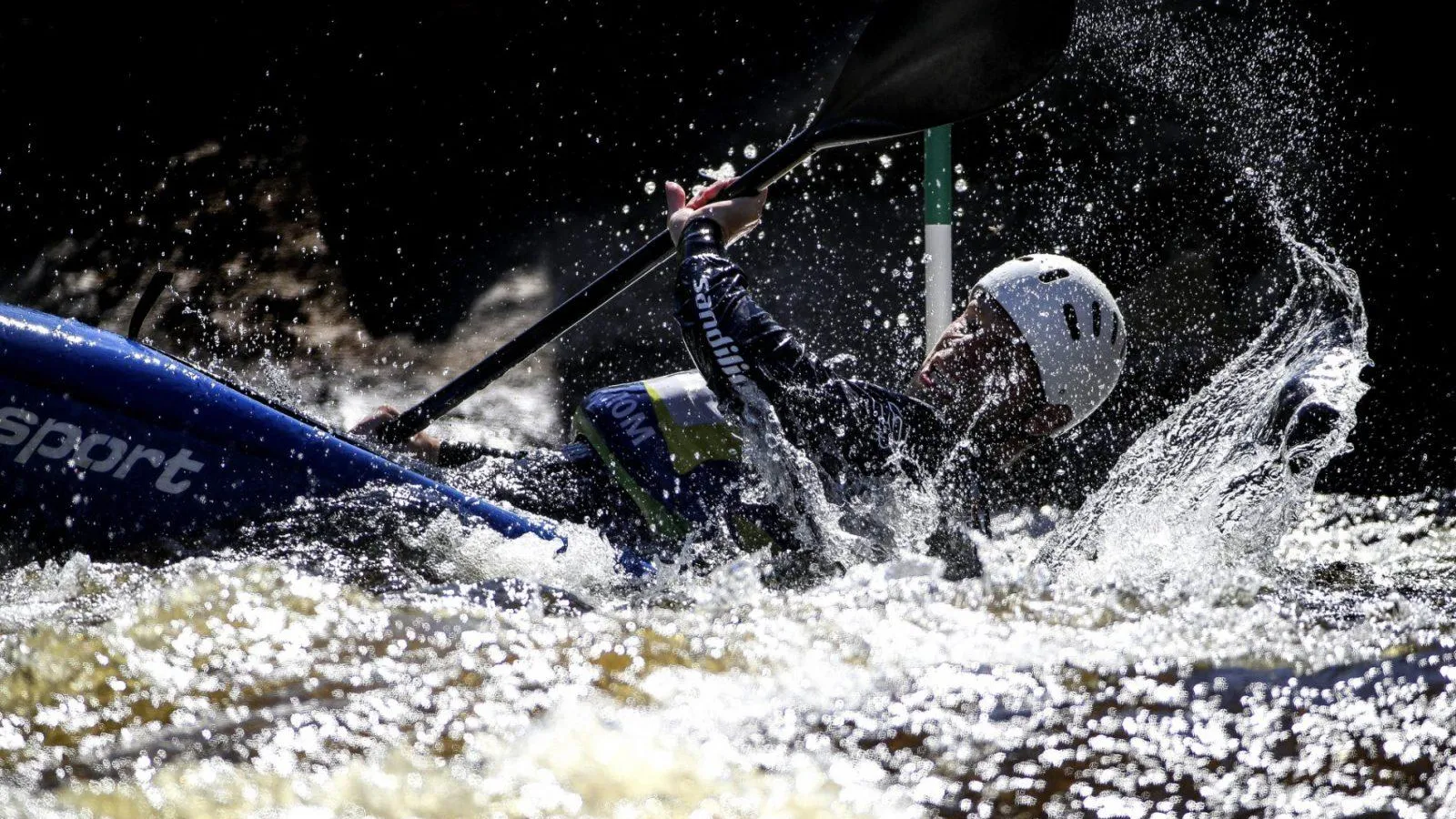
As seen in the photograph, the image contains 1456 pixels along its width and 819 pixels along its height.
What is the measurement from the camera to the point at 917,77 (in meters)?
3.03

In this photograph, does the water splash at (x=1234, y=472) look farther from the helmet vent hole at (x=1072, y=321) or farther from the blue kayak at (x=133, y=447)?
the blue kayak at (x=133, y=447)

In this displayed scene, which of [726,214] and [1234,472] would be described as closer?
[726,214]

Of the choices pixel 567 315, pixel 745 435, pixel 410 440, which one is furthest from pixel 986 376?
pixel 410 440

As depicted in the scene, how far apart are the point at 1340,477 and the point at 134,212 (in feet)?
17.5

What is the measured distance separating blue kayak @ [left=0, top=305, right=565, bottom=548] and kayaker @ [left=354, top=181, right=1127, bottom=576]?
0.44 meters

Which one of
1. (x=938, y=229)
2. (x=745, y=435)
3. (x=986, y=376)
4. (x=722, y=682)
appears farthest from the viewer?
(x=938, y=229)

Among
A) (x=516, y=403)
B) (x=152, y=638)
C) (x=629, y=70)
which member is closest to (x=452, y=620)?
(x=152, y=638)

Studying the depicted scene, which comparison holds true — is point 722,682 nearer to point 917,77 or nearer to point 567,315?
point 567,315

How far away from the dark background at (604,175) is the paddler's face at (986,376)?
177 centimetres

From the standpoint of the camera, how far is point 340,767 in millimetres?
1392

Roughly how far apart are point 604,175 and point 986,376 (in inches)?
167

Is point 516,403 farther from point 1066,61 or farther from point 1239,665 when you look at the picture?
point 1239,665

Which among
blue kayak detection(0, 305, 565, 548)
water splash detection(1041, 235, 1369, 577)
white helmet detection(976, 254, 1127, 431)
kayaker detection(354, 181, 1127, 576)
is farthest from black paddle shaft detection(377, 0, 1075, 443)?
water splash detection(1041, 235, 1369, 577)

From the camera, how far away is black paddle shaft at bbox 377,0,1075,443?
2826 millimetres
